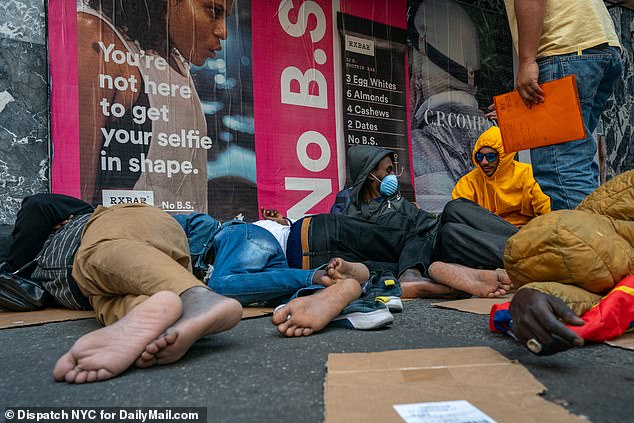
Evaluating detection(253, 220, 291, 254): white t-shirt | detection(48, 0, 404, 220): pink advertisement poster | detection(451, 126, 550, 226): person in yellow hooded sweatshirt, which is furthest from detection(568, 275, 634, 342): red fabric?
detection(48, 0, 404, 220): pink advertisement poster

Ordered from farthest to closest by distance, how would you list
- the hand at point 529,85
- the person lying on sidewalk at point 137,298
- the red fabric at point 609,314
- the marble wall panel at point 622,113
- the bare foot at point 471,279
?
the marble wall panel at point 622,113
the bare foot at point 471,279
the hand at point 529,85
the red fabric at point 609,314
the person lying on sidewalk at point 137,298

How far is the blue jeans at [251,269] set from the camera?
1.96 meters

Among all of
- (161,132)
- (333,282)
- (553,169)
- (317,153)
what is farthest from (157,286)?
(317,153)

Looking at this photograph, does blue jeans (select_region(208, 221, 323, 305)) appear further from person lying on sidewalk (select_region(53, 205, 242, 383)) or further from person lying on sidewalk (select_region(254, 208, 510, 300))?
person lying on sidewalk (select_region(53, 205, 242, 383))

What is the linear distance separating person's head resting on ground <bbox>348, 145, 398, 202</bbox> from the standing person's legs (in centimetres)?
163

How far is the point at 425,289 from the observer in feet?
7.66

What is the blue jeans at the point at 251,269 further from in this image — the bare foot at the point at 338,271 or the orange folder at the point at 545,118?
the orange folder at the point at 545,118

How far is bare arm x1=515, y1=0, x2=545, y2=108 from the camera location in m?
2.05

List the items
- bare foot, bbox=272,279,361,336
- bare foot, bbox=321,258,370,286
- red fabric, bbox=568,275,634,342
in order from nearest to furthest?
red fabric, bbox=568,275,634,342, bare foot, bbox=272,279,361,336, bare foot, bbox=321,258,370,286

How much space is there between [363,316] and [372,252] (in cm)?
90

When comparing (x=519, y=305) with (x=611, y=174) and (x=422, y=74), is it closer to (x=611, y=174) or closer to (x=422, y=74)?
(x=422, y=74)

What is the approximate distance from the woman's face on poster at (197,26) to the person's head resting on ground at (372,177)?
1385mm

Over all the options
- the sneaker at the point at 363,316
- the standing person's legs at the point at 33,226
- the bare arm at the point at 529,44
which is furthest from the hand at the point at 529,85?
the standing person's legs at the point at 33,226

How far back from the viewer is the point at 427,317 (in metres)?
1.86
